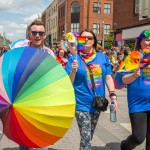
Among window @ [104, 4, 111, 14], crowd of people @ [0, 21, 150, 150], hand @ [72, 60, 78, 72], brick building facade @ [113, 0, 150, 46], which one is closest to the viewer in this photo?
hand @ [72, 60, 78, 72]

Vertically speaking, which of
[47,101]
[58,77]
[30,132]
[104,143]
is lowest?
[104,143]

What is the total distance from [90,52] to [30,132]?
141 centimetres

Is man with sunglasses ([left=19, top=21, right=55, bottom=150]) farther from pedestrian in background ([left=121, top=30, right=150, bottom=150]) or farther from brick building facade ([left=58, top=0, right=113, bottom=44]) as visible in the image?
brick building facade ([left=58, top=0, right=113, bottom=44])

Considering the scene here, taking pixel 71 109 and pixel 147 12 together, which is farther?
pixel 147 12

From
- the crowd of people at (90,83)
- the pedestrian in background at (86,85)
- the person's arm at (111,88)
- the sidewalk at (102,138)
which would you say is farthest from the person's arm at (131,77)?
the sidewalk at (102,138)

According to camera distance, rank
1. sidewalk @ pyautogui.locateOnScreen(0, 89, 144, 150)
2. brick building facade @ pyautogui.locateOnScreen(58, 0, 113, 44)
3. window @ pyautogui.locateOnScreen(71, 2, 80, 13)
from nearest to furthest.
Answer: sidewalk @ pyautogui.locateOnScreen(0, 89, 144, 150) → brick building facade @ pyautogui.locateOnScreen(58, 0, 113, 44) → window @ pyautogui.locateOnScreen(71, 2, 80, 13)

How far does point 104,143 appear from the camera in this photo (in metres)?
5.88

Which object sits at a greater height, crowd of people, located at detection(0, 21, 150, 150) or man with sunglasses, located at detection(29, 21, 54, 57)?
man with sunglasses, located at detection(29, 21, 54, 57)

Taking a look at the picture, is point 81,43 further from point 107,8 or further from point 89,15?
point 107,8

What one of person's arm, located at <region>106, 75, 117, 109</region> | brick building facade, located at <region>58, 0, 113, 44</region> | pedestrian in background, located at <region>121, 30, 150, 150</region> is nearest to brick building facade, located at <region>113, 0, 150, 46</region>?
pedestrian in background, located at <region>121, 30, 150, 150</region>

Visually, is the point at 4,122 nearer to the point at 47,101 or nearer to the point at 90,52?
the point at 47,101

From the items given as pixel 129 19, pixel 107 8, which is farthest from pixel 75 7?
pixel 129 19

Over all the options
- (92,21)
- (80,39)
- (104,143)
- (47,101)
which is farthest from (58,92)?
(92,21)

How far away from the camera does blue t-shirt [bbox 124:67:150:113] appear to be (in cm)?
434
